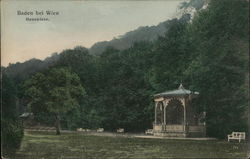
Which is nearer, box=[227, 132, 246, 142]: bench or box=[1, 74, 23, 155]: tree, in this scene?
box=[227, 132, 246, 142]: bench

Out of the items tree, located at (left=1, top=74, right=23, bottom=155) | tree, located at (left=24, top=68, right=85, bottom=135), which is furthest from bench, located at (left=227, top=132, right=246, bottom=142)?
tree, located at (left=1, top=74, right=23, bottom=155)

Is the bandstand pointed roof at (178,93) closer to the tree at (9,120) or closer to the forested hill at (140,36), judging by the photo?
the forested hill at (140,36)

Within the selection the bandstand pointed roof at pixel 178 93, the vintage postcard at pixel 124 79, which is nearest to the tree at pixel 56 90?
the vintage postcard at pixel 124 79

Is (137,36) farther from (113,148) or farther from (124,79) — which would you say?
(113,148)

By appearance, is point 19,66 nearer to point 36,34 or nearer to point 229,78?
point 36,34

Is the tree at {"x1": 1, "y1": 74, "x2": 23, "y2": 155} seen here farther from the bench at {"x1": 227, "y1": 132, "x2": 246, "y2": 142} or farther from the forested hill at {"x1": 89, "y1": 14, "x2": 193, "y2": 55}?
the bench at {"x1": 227, "y1": 132, "x2": 246, "y2": 142}

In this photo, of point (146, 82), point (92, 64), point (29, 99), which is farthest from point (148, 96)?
point (29, 99)

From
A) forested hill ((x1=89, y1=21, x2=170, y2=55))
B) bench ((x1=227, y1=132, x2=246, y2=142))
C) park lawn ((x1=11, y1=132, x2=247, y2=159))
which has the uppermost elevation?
forested hill ((x1=89, y1=21, x2=170, y2=55))
